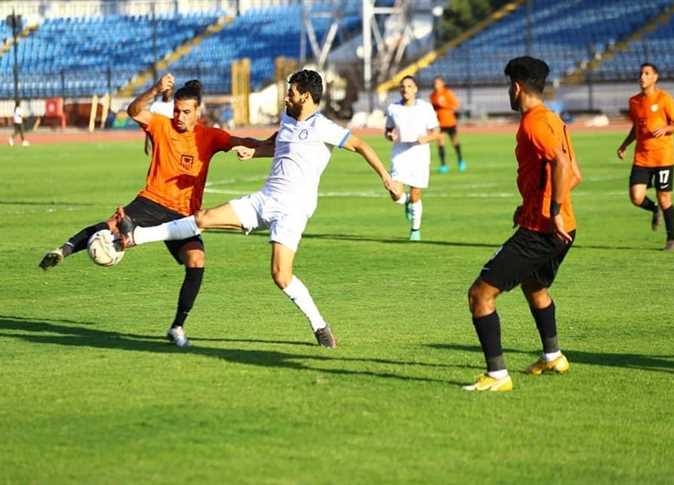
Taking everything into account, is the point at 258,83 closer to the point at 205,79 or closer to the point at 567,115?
the point at 205,79

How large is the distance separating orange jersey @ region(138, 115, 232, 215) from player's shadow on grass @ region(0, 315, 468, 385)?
113 cm

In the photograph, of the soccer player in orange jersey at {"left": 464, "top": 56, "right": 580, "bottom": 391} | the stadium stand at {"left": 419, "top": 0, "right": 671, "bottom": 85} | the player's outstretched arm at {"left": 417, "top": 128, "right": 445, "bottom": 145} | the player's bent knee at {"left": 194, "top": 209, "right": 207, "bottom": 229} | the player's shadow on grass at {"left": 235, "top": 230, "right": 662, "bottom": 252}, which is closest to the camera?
the soccer player in orange jersey at {"left": 464, "top": 56, "right": 580, "bottom": 391}

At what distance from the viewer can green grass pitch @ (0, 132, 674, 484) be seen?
769 centimetres

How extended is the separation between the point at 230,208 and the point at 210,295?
373 centimetres

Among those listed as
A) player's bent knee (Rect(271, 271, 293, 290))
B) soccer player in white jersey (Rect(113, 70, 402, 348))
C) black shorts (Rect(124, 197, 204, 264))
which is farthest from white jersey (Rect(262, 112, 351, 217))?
black shorts (Rect(124, 197, 204, 264))

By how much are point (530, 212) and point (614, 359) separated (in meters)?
1.87

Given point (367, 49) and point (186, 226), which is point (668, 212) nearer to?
point (186, 226)

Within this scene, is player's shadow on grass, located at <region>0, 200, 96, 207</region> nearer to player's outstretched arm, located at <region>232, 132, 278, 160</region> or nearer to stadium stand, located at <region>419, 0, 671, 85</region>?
player's outstretched arm, located at <region>232, 132, 278, 160</region>

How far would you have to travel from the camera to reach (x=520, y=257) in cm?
951

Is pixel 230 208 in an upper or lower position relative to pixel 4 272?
upper

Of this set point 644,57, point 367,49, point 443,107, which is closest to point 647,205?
point 443,107

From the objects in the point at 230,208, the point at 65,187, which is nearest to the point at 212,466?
the point at 230,208

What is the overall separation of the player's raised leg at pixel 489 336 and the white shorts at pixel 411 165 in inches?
425

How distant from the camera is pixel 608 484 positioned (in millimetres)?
7332
